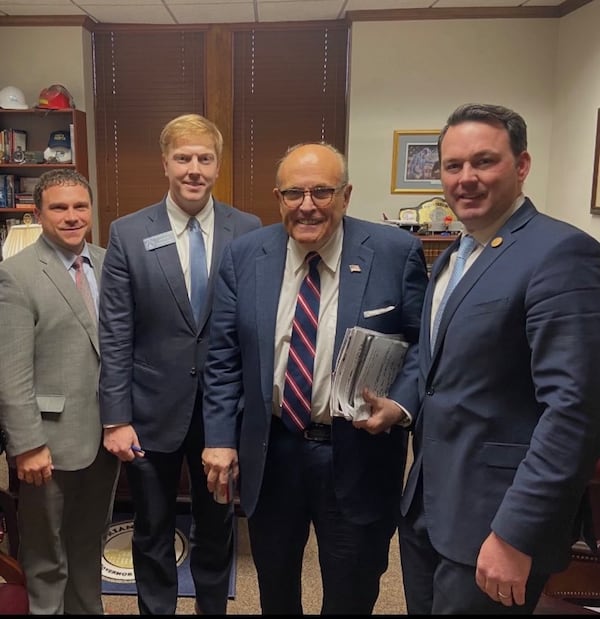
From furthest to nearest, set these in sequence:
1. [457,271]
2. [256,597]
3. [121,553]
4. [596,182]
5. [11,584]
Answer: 1. [596,182]
2. [121,553]
3. [256,597]
4. [11,584]
5. [457,271]

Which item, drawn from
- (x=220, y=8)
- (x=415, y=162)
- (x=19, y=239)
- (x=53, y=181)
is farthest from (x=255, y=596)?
(x=220, y=8)

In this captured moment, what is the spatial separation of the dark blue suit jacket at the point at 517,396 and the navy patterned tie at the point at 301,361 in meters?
0.28

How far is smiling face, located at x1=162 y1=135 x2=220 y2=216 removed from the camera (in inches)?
65.8

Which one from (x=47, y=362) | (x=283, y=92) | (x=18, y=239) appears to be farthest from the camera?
(x=283, y=92)

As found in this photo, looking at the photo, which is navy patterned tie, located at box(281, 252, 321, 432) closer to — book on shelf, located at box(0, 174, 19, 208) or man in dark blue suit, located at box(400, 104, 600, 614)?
man in dark blue suit, located at box(400, 104, 600, 614)

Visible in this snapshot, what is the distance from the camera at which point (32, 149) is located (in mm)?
4660

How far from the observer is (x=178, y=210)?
1724 millimetres

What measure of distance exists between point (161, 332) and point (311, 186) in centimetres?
65

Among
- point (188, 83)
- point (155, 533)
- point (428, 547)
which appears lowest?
point (155, 533)

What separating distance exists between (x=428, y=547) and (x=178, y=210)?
1.15 m

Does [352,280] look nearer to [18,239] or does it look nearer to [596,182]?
[18,239]

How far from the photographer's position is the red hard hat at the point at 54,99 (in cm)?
433

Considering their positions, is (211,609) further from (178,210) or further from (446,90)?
(446,90)

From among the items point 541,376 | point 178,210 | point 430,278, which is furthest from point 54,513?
point 541,376
